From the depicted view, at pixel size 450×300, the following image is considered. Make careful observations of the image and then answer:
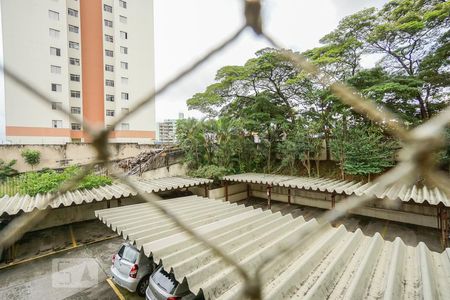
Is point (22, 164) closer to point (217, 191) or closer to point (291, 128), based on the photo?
point (217, 191)

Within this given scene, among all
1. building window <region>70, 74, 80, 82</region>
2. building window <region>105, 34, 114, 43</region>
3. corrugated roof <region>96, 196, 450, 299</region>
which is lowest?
corrugated roof <region>96, 196, 450, 299</region>

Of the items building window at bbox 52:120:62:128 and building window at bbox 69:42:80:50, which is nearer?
building window at bbox 52:120:62:128

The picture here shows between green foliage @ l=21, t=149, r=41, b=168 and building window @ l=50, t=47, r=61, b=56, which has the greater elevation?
building window @ l=50, t=47, r=61, b=56

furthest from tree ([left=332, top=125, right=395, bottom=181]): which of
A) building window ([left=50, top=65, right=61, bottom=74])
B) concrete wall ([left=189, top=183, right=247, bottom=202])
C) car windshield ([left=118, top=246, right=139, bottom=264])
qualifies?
building window ([left=50, top=65, right=61, bottom=74])

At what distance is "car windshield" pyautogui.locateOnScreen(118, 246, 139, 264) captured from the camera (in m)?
5.39

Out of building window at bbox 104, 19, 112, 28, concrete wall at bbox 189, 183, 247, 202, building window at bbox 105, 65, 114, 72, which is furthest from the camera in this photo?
building window at bbox 104, 19, 112, 28

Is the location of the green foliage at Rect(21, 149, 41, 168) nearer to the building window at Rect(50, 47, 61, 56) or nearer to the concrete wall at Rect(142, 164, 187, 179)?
the concrete wall at Rect(142, 164, 187, 179)

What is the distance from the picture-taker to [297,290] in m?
2.70

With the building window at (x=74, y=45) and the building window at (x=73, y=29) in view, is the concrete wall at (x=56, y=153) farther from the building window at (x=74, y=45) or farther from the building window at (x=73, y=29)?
the building window at (x=73, y=29)

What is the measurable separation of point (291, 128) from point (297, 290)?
12.1m

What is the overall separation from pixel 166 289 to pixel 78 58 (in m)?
26.6

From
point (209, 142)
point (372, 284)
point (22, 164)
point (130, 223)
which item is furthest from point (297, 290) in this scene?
point (22, 164)

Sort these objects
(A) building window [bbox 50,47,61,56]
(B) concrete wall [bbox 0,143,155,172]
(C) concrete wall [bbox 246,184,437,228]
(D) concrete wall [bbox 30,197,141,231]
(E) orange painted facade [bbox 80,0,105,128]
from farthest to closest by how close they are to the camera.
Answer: (E) orange painted facade [bbox 80,0,105,128], (A) building window [bbox 50,47,61,56], (B) concrete wall [bbox 0,143,155,172], (D) concrete wall [bbox 30,197,141,231], (C) concrete wall [bbox 246,184,437,228]

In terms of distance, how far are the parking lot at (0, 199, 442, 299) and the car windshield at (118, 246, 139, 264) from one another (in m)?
0.82
